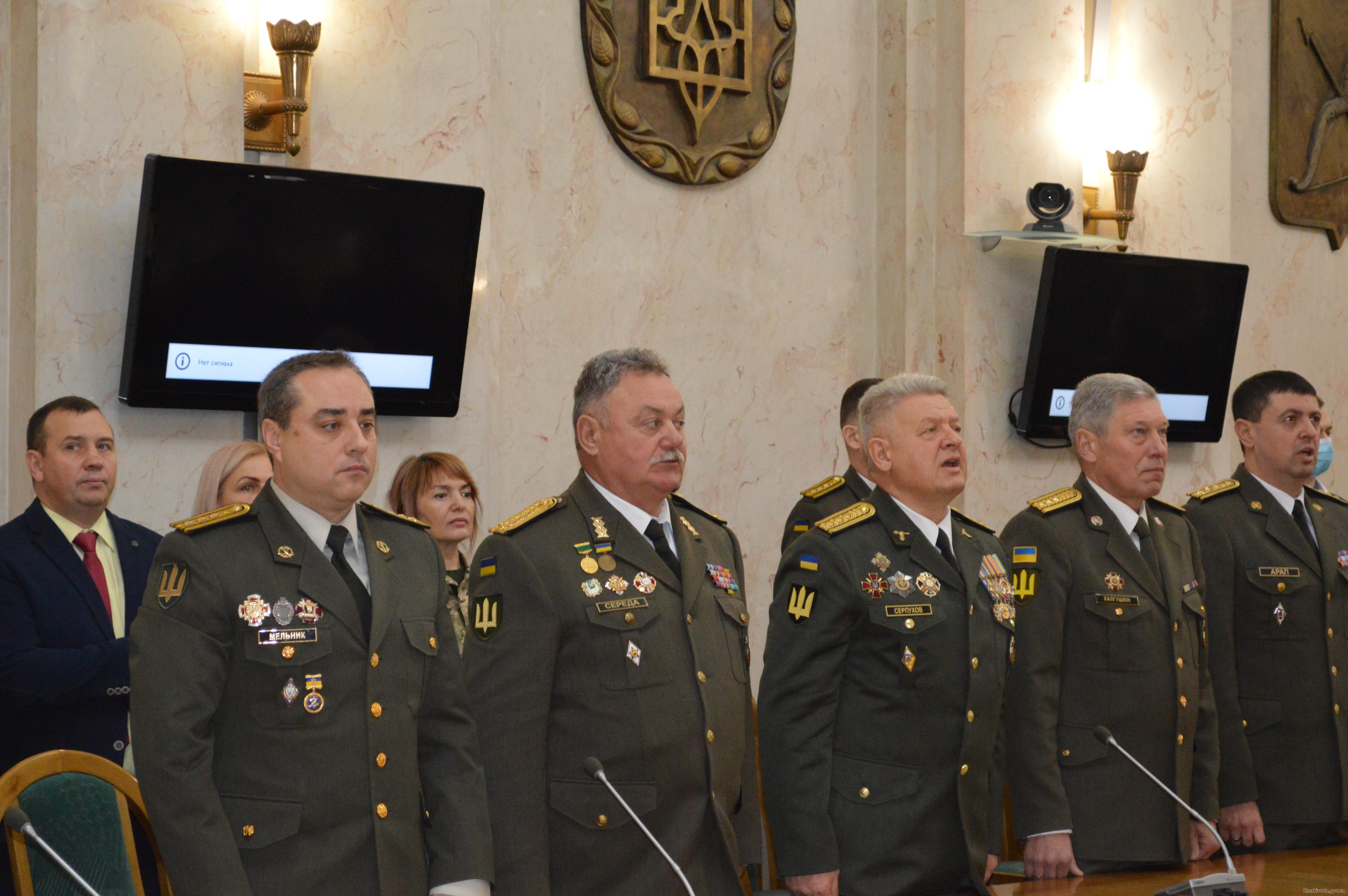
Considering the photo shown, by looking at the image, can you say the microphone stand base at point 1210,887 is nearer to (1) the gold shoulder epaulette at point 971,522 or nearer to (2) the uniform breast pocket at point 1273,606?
(1) the gold shoulder epaulette at point 971,522

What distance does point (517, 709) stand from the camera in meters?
2.46

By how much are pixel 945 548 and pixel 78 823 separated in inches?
65.8

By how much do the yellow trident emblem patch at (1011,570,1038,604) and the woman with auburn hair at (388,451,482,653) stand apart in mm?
1331

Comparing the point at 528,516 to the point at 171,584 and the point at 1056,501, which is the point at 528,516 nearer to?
the point at 171,584

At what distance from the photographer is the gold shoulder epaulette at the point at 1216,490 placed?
12.6ft

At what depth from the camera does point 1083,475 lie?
135 inches

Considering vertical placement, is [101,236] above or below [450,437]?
above

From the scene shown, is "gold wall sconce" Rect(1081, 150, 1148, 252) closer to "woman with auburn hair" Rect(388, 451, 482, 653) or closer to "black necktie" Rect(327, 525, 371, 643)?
"woman with auburn hair" Rect(388, 451, 482, 653)

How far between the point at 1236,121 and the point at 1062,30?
147cm

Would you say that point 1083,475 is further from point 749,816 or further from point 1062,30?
point 1062,30

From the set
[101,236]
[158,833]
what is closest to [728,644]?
[158,833]

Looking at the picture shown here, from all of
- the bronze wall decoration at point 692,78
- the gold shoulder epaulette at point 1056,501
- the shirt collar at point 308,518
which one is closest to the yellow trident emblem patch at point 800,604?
the gold shoulder epaulette at point 1056,501

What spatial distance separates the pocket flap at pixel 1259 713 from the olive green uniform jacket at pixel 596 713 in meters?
1.65

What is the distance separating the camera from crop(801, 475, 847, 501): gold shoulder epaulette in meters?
4.17
